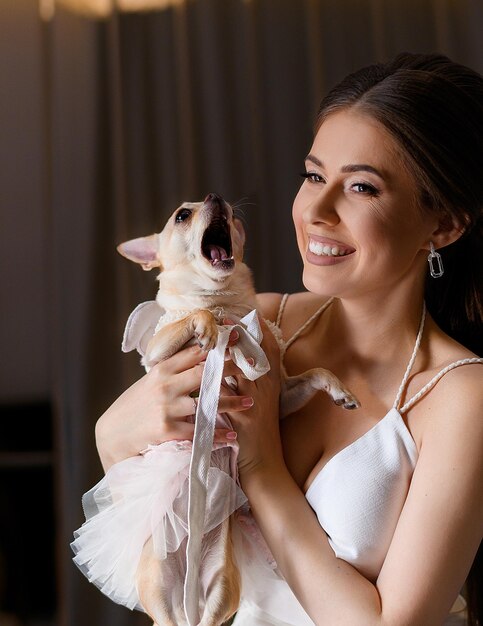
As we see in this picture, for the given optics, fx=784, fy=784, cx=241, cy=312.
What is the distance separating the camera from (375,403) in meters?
1.37

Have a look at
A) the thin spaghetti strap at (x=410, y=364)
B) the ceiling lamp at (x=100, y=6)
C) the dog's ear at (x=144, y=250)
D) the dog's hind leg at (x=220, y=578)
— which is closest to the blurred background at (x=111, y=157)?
the ceiling lamp at (x=100, y=6)

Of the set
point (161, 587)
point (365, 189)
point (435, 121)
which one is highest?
point (435, 121)

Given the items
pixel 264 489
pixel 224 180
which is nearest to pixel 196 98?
pixel 224 180

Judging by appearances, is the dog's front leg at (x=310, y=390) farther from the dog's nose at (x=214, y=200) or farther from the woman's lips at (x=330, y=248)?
the dog's nose at (x=214, y=200)

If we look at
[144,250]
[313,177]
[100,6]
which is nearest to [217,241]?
[144,250]

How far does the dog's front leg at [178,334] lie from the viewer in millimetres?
1259

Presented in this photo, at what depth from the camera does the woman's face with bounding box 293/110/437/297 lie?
1.27 m

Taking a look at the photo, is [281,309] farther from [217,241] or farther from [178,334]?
[178,334]

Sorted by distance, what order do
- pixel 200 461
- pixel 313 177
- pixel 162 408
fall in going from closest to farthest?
pixel 200 461 → pixel 162 408 → pixel 313 177

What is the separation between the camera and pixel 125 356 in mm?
2475

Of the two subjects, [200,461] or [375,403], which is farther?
[375,403]

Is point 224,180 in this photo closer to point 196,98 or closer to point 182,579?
point 196,98

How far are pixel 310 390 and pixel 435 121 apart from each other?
0.50m

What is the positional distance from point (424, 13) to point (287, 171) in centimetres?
64
